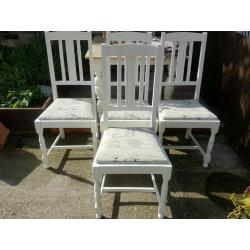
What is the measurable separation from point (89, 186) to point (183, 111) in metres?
1.19

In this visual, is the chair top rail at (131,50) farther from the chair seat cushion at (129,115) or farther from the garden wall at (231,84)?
the garden wall at (231,84)

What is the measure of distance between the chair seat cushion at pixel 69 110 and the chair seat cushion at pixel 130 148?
41 centimetres

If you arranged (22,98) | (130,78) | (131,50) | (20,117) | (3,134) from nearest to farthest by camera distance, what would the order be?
(131,50), (130,78), (3,134), (20,117), (22,98)

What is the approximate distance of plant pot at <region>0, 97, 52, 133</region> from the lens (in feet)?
9.91

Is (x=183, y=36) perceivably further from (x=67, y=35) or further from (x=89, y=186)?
(x=89, y=186)

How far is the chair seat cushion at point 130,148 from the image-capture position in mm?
1768

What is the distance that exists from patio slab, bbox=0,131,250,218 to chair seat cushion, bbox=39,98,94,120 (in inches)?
23.4

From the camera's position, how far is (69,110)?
2471 millimetres

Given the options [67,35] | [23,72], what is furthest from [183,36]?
[23,72]

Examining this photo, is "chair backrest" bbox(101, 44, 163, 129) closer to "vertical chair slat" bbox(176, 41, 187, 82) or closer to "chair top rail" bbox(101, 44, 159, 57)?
"chair top rail" bbox(101, 44, 159, 57)

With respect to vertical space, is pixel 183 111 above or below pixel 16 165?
above

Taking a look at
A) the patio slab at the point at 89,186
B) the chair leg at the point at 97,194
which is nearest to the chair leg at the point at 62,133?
the patio slab at the point at 89,186

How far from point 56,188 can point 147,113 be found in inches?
44.8

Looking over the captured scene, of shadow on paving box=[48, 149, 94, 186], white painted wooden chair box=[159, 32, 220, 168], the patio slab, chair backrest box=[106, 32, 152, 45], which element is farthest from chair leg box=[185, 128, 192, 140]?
shadow on paving box=[48, 149, 94, 186]
